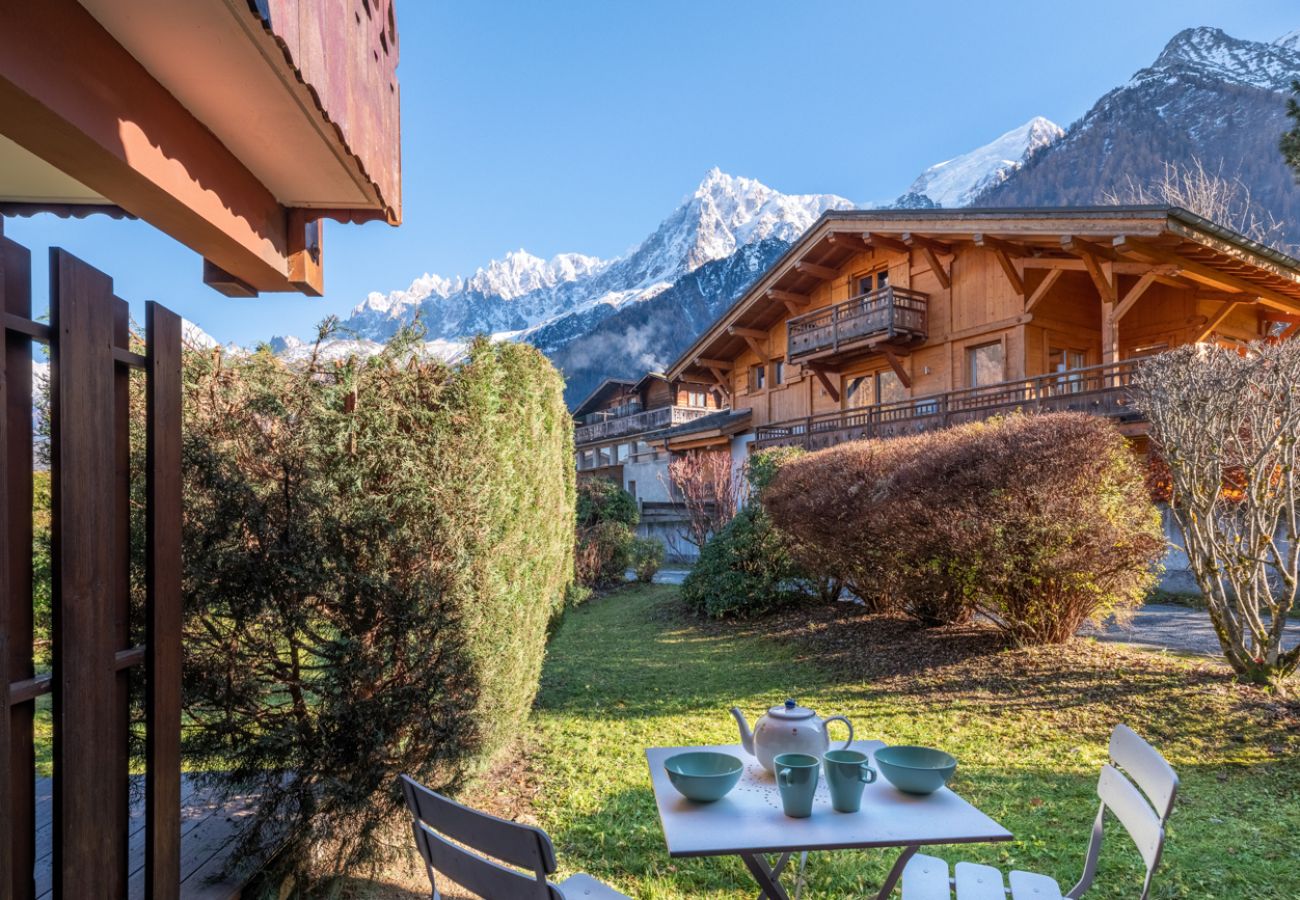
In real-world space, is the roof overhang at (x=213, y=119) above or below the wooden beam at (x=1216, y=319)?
below

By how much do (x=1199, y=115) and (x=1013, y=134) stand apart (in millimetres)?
93647

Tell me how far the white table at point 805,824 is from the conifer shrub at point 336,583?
4.90 ft

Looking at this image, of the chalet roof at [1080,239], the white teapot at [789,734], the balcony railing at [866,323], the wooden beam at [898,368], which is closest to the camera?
the white teapot at [789,734]

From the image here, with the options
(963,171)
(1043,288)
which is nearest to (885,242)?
(1043,288)

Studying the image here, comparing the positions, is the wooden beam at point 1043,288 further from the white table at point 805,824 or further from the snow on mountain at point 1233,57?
the snow on mountain at point 1233,57

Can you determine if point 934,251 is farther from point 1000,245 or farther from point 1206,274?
Answer: point 1206,274

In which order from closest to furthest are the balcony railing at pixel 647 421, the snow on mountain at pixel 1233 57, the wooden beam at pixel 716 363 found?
the wooden beam at pixel 716 363, the balcony railing at pixel 647 421, the snow on mountain at pixel 1233 57

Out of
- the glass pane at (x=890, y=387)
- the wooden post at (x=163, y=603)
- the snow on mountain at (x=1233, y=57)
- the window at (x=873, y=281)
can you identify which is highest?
the snow on mountain at (x=1233, y=57)

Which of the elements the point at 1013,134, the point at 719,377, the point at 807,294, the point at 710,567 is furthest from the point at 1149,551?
the point at 1013,134

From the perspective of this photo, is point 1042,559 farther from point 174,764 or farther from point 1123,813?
point 174,764

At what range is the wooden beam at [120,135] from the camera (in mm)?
1998

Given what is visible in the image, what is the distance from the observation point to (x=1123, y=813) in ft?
8.52

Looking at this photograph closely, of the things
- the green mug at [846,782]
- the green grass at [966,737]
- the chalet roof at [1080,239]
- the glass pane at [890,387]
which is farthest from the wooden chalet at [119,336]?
the glass pane at [890,387]

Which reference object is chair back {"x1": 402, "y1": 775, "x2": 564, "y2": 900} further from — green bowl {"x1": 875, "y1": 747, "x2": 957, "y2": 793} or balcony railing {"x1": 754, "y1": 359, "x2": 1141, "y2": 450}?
balcony railing {"x1": 754, "y1": 359, "x2": 1141, "y2": 450}
